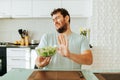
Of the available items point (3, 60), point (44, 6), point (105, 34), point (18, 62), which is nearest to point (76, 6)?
point (44, 6)

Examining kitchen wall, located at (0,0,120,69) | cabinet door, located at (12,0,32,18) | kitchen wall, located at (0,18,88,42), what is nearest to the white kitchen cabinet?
kitchen wall, located at (0,18,88,42)

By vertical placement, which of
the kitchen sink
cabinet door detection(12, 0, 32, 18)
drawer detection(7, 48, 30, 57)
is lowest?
the kitchen sink

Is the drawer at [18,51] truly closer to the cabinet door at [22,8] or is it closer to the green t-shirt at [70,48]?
the cabinet door at [22,8]

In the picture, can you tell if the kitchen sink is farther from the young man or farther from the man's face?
the man's face

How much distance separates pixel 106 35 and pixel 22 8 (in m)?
1.81

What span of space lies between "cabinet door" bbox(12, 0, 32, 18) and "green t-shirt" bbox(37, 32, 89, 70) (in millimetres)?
2370

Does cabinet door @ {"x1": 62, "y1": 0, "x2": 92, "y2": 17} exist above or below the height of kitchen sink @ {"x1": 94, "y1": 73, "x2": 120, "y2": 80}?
above

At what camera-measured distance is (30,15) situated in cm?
443

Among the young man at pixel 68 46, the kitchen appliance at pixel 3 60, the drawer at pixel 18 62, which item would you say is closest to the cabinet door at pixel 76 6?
the drawer at pixel 18 62

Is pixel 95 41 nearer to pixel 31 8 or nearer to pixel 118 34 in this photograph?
pixel 118 34

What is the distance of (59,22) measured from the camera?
6.94ft

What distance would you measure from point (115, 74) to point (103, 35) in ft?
7.88

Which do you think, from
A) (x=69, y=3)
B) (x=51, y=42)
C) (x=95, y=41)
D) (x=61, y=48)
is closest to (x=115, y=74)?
(x=61, y=48)

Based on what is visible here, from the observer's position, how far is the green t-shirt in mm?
2047
